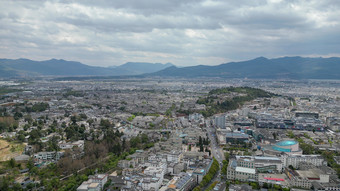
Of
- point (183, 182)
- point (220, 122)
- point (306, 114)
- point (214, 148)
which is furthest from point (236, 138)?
point (306, 114)

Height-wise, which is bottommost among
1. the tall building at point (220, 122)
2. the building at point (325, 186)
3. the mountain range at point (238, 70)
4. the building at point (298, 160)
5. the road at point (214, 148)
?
the road at point (214, 148)

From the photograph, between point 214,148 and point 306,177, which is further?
point 214,148

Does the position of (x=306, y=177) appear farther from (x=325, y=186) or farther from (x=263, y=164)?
(x=263, y=164)

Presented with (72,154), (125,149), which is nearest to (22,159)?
(72,154)

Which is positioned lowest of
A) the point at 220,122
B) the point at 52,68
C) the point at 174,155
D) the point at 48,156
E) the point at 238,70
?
the point at 48,156

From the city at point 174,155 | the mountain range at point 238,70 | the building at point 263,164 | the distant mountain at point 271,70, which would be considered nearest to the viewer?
the city at point 174,155

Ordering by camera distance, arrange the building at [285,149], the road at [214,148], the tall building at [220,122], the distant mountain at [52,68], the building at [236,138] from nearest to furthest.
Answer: the building at [285,149], the road at [214,148], the building at [236,138], the tall building at [220,122], the distant mountain at [52,68]

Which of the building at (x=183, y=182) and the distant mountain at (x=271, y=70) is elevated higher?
the distant mountain at (x=271, y=70)

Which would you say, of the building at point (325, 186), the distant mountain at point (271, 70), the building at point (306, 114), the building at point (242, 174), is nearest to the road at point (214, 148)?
the building at point (242, 174)

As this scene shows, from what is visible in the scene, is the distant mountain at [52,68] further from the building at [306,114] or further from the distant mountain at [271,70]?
the building at [306,114]
